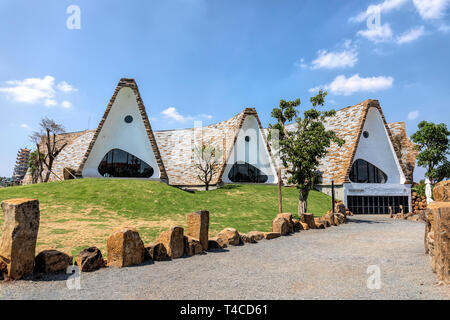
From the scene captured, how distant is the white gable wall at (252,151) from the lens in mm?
32688

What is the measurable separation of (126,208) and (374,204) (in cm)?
2535

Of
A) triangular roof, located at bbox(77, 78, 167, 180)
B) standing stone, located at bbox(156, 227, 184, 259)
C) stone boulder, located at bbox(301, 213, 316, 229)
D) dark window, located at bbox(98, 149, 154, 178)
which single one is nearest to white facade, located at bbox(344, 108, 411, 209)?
stone boulder, located at bbox(301, 213, 316, 229)

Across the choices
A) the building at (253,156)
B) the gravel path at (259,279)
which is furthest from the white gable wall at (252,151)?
the gravel path at (259,279)

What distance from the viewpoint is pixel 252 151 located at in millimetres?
33375

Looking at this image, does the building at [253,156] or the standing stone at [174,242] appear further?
the building at [253,156]

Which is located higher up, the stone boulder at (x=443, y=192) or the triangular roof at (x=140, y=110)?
the triangular roof at (x=140, y=110)

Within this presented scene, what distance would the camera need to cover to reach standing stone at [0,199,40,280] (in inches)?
219

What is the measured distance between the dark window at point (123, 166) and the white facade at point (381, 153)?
23.0 m

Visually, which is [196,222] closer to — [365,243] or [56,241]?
[56,241]

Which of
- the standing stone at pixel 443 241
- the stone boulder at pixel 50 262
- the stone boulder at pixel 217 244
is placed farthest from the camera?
the stone boulder at pixel 217 244

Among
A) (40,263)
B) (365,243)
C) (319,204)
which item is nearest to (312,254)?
(365,243)

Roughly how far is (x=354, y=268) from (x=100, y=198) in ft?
50.7

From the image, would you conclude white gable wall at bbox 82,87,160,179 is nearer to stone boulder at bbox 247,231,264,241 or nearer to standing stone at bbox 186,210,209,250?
stone boulder at bbox 247,231,264,241

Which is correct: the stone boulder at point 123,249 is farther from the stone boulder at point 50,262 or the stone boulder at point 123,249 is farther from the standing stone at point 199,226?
the standing stone at point 199,226
